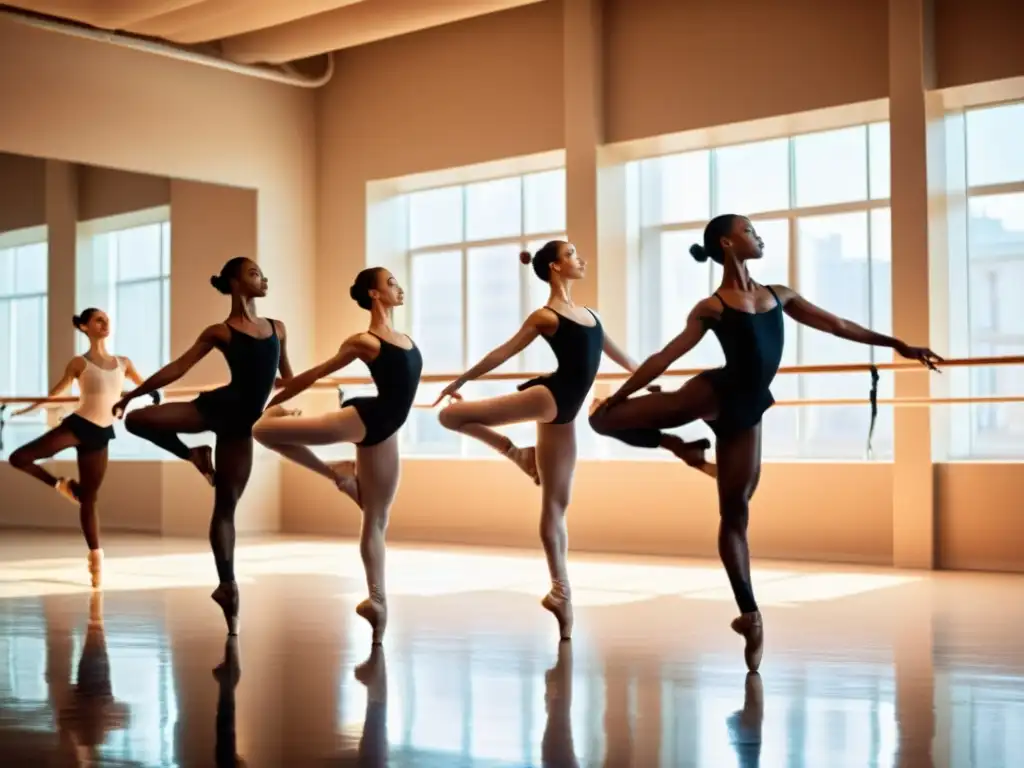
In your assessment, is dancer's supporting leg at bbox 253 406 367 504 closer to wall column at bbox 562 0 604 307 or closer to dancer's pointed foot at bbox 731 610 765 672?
dancer's pointed foot at bbox 731 610 765 672

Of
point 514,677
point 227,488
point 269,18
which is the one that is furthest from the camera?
point 269,18

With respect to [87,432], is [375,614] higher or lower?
lower

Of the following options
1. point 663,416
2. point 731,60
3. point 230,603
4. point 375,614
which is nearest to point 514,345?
point 663,416

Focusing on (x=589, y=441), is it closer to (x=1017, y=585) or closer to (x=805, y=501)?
(x=805, y=501)

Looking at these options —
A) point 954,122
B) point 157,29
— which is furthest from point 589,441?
point 157,29

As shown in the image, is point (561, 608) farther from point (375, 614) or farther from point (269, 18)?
point (269, 18)

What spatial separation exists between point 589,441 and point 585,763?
7280 millimetres

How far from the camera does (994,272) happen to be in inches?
343

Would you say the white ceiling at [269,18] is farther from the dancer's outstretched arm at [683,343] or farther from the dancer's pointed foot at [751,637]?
the dancer's pointed foot at [751,637]

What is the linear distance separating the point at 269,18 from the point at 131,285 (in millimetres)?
4835

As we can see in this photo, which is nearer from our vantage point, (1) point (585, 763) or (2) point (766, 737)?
(1) point (585, 763)

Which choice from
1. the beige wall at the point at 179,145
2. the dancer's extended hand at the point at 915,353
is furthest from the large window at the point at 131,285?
the dancer's extended hand at the point at 915,353

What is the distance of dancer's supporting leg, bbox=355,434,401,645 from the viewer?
4.97 m

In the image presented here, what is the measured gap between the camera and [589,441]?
33.6 feet
